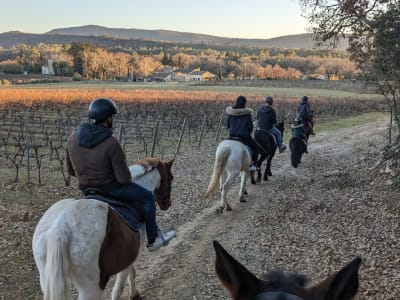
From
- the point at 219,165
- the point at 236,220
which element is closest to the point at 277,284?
the point at 236,220

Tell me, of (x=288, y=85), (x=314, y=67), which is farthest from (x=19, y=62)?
(x=314, y=67)

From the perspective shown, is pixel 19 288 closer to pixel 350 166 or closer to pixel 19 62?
pixel 350 166

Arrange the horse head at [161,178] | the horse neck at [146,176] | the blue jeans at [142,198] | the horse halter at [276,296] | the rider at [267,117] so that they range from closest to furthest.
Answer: the horse halter at [276,296], the blue jeans at [142,198], the horse neck at [146,176], the horse head at [161,178], the rider at [267,117]

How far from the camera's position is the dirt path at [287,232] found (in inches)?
258

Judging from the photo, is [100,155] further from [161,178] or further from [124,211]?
[161,178]

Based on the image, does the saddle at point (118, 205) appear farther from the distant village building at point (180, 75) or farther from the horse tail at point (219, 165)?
the distant village building at point (180, 75)

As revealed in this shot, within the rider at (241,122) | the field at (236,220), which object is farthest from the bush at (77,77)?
the rider at (241,122)

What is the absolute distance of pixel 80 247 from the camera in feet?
13.2

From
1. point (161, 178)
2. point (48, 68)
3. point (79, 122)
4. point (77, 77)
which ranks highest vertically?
point (161, 178)

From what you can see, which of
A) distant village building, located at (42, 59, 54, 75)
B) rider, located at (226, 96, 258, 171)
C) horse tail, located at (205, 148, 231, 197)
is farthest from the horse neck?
distant village building, located at (42, 59, 54, 75)

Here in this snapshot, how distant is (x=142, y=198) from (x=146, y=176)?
2.77 ft

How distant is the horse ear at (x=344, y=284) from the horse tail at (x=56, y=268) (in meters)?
2.76

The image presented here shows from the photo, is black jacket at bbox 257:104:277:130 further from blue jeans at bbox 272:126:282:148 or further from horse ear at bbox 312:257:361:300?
horse ear at bbox 312:257:361:300

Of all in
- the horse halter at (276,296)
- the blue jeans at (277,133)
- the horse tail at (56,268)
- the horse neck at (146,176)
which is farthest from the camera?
the blue jeans at (277,133)
